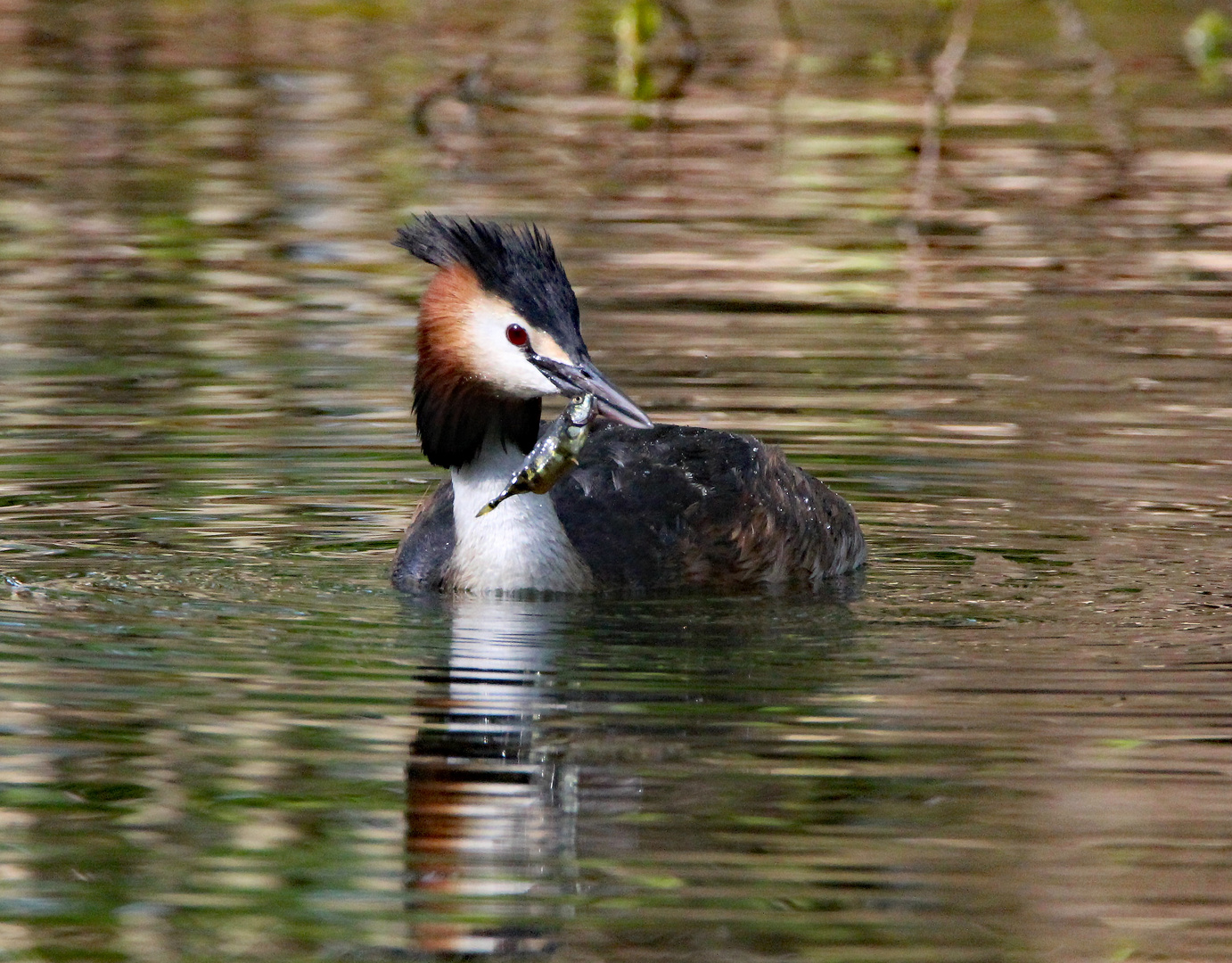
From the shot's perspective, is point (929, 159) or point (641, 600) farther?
point (929, 159)

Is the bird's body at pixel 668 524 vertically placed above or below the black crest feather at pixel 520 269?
below

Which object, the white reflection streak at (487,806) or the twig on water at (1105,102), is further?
the twig on water at (1105,102)

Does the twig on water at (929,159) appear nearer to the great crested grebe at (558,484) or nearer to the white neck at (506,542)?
the great crested grebe at (558,484)

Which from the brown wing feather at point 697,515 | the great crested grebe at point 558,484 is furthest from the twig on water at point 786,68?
the great crested grebe at point 558,484

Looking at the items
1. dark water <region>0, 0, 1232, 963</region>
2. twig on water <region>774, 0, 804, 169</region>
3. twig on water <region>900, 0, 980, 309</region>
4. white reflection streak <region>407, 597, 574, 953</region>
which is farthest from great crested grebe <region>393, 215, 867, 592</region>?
twig on water <region>774, 0, 804, 169</region>

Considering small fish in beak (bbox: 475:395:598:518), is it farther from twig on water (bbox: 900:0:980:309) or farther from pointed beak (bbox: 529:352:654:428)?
twig on water (bbox: 900:0:980:309)

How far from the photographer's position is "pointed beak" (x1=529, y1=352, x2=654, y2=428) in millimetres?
8359

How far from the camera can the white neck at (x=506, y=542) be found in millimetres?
9023

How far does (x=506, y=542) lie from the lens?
9.04 m

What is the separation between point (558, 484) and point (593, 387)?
121 centimetres

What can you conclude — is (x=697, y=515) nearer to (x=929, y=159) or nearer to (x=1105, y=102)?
(x=929, y=159)

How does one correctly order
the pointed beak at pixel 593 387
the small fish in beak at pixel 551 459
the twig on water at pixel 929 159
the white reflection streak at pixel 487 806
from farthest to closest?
the twig on water at pixel 929 159 < the small fish in beak at pixel 551 459 < the pointed beak at pixel 593 387 < the white reflection streak at pixel 487 806

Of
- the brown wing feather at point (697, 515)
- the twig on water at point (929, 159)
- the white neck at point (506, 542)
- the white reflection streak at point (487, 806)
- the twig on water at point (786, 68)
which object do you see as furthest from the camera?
the twig on water at point (786, 68)

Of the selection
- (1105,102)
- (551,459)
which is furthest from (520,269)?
(1105,102)
